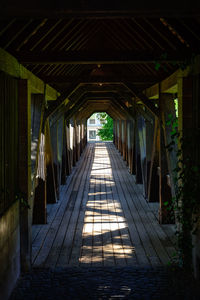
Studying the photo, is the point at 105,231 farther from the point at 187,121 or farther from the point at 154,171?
the point at 187,121

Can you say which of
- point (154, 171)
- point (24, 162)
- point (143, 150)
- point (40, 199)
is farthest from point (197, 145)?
point (143, 150)

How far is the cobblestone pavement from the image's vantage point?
13.9ft

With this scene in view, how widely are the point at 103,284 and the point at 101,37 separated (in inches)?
179

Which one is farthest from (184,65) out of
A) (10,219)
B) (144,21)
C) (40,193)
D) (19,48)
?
(40,193)

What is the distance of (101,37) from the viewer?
6855 millimetres

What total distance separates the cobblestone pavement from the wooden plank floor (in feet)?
0.97

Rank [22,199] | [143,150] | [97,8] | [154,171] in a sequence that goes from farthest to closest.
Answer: [143,150] → [154,171] → [22,199] → [97,8]

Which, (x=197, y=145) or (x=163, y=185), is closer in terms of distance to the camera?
(x=197, y=145)

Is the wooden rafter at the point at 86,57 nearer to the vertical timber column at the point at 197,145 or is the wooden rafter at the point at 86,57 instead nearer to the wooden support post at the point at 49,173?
the vertical timber column at the point at 197,145

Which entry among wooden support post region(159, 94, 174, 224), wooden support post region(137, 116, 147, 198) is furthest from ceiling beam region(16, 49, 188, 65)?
wooden support post region(137, 116, 147, 198)

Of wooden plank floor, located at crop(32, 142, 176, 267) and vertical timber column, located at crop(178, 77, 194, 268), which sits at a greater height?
vertical timber column, located at crop(178, 77, 194, 268)

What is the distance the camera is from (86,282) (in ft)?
15.1

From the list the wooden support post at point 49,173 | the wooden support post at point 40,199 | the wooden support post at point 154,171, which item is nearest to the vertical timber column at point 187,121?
the wooden support post at point 154,171

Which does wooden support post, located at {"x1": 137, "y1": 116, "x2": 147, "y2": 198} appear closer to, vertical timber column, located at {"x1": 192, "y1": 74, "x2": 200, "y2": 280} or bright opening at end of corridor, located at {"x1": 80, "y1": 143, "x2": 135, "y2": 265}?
bright opening at end of corridor, located at {"x1": 80, "y1": 143, "x2": 135, "y2": 265}
